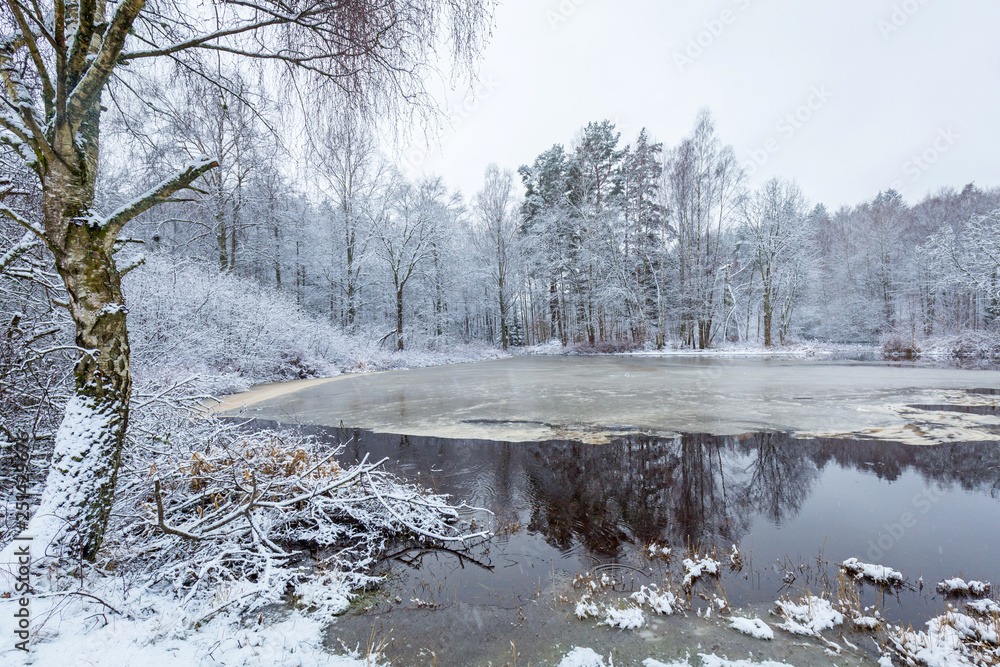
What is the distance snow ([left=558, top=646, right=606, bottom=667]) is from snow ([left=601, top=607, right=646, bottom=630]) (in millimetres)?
278

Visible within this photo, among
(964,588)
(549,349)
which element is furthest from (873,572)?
(549,349)

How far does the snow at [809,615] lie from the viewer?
2.30 m

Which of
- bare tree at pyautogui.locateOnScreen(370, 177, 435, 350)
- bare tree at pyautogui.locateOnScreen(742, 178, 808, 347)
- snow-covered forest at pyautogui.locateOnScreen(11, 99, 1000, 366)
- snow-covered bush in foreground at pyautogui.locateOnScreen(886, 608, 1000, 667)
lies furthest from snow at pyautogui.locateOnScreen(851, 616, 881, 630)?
bare tree at pyautogui.locateOnScreen(742, 178, 808, 347)

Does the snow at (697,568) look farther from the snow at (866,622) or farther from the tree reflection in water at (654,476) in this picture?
the snow at (866,622)

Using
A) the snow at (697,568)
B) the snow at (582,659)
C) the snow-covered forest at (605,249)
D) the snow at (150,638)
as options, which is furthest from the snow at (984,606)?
the snow-covered forest at (605,249)

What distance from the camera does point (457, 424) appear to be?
7.36 metres

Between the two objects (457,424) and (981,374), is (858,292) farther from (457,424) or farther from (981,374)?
(457,424)

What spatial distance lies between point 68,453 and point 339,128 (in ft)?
9.24

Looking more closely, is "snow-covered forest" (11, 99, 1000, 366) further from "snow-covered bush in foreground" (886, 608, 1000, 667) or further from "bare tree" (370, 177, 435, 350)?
"snow-covered bush in foreground" (886, 608, 1000, 667)

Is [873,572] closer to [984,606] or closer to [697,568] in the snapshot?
[984,606]

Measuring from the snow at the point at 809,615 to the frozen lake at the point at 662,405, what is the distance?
3.60 metres

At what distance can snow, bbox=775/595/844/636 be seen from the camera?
7.54 feet

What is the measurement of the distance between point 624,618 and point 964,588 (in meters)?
2.28

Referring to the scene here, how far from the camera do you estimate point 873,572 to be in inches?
109
